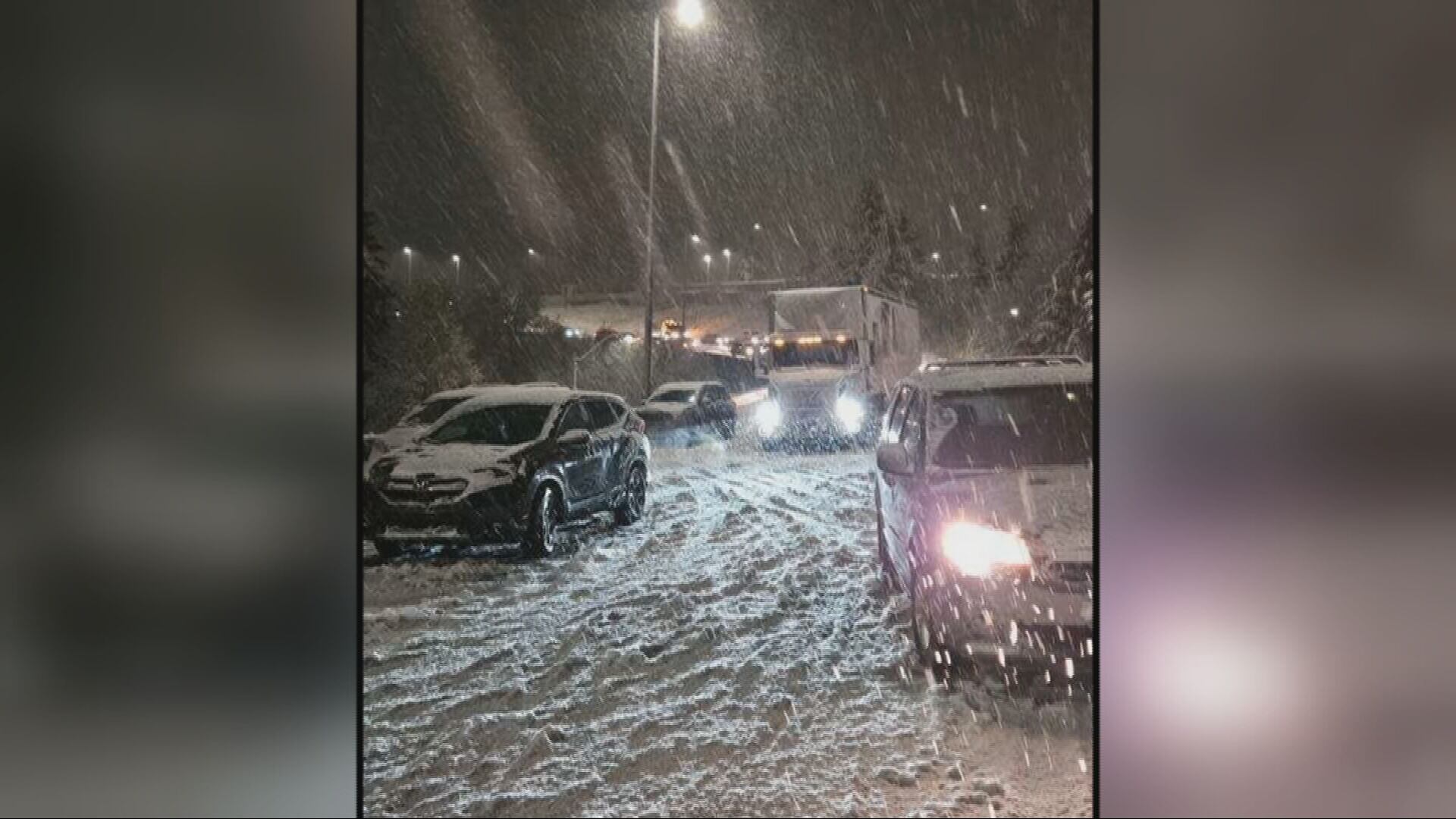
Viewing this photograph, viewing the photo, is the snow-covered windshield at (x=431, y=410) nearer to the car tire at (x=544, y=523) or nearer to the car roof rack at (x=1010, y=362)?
the car tire at (x=544, y=523)

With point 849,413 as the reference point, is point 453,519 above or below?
below

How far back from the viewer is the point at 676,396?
1474 mm

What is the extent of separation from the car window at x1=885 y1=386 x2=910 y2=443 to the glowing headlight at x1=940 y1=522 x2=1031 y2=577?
193 mm

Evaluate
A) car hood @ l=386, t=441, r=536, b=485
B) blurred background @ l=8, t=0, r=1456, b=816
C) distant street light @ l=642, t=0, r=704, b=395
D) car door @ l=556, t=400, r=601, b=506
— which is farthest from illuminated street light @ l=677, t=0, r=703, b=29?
car hood @ l=386, t=441, r=536, b=485

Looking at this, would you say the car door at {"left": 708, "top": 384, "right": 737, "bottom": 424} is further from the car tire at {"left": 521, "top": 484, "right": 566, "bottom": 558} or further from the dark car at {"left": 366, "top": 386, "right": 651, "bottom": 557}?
the car tire at {"left": 521, "top": 484, "right": 566, "bottom": 558}

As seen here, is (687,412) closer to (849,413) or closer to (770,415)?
(770,415)

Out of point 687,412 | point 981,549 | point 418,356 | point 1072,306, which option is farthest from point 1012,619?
point 418,356

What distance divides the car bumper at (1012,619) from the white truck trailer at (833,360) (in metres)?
0.34
